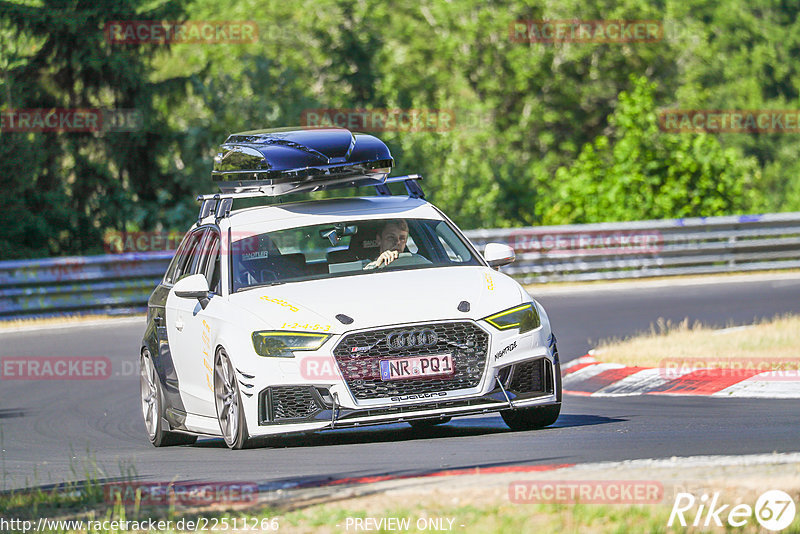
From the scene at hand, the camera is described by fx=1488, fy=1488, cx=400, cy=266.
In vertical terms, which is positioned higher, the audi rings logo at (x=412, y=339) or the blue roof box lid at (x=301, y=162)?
the blue roof box lid at (x=301, y=162)

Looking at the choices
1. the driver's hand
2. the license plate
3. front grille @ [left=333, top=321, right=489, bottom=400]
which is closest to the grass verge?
the driver's hand

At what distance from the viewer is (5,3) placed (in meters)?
28.5

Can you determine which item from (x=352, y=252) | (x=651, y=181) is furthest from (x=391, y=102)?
(x=352, y=252)

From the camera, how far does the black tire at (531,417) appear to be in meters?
10.2

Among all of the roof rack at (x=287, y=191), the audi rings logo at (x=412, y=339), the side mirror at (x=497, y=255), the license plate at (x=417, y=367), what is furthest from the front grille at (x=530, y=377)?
the roof rack at (x=287, y=191)

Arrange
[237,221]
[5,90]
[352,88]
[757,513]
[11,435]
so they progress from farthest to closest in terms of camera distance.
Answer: [352,88], [5,90], [11,435], [237,221], [757,513]

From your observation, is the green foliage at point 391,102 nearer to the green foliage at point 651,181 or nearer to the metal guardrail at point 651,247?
the green foliage at point 651,181

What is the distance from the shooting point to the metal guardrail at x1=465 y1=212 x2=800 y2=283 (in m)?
26.6

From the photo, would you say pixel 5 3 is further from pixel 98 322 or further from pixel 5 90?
pixel 98 322

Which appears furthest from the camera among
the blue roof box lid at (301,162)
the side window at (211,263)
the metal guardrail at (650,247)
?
the metal guardrail at (650,247)

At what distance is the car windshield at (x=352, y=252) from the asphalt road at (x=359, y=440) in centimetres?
119

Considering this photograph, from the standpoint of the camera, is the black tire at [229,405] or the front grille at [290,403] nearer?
the front grille at [290,403]

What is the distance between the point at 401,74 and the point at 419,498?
144 feet

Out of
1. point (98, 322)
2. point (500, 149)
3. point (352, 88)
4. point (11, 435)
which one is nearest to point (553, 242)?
point (98, 322)
